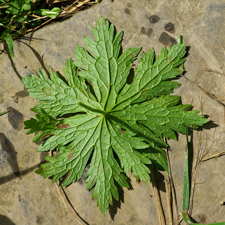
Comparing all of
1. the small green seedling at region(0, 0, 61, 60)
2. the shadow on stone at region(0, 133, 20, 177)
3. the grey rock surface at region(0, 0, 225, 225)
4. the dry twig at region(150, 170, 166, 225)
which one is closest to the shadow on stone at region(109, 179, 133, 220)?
the grey rock surface at region(0, 0, 225, 225)

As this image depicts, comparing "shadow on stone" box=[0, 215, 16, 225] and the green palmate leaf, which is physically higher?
the green palmate leaf

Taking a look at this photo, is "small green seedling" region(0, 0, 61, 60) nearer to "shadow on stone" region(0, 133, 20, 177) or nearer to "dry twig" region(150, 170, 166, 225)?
"shadow on stone" region(0, 133, 20, 177)

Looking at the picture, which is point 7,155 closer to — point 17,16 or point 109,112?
point 109,112

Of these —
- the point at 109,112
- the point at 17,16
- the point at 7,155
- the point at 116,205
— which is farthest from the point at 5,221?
the point at 17,16

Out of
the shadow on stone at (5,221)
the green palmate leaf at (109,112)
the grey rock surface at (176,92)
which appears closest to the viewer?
the green palmate leaf at (109,112)

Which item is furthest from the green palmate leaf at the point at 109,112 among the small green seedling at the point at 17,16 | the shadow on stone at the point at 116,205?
the small green seedling at the point at 17,16

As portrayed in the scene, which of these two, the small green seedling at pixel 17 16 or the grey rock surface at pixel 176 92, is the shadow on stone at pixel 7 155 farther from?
the small green seedling at pixel 17 16

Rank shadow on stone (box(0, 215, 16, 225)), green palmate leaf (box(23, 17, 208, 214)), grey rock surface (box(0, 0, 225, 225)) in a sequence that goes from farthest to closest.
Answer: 1. shadow on stone (box(0, 215, 16, 225))
2. grey rock surface (box(0, 0, 225, 225))
3. green palmate leaf (box(23, 17, 208, 214))

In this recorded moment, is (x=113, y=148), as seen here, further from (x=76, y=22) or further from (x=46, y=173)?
(x=76, y=22)
